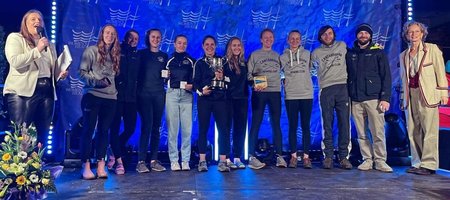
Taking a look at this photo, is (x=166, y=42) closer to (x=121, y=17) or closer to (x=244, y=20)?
(x=121, y=17)

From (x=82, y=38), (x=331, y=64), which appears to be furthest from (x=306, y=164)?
(x=82, y=38)

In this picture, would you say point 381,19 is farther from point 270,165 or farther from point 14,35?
point 14,35

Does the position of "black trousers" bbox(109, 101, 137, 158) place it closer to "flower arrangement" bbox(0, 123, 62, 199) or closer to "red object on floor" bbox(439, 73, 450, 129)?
"flower arrangement" bbox(0, 123, 62, 199)

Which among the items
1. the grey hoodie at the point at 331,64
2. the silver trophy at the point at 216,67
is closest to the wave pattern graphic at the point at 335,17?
the grey hoodie at the point at 331,64

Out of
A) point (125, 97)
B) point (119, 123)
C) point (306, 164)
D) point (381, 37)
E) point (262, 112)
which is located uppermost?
point (381, 37)

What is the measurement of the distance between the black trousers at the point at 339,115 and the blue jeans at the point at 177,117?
5.01ft

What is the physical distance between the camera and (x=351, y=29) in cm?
542

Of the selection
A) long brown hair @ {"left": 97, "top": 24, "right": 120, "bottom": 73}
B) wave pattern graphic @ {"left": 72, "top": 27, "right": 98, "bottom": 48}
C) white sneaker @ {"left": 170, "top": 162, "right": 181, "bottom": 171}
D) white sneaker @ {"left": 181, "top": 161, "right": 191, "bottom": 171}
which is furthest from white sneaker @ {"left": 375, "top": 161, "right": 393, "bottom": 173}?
wave pattern graphic @ {"left": 72, "top": 27, "right": 98, "bottom": 48}

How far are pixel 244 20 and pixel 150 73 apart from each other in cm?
184

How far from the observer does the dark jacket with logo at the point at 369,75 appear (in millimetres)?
4188

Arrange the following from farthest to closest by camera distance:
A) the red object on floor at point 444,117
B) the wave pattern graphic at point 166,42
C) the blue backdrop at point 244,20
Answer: the wave pattern graphic at point 166,42 < the blue backdrop at point 244,20 < the red object on floor at point 444,117

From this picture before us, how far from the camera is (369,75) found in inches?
166

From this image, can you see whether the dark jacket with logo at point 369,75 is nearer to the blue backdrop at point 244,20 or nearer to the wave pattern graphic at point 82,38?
the blue backdrop at point 244,20

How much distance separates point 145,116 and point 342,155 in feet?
7.28
